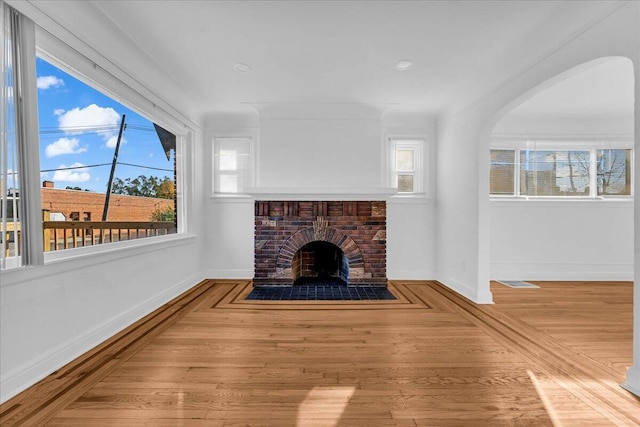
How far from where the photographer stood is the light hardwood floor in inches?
61.6

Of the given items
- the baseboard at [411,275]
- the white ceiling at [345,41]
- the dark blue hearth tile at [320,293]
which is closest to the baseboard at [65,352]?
the dark blue hearth tile at [320,293]

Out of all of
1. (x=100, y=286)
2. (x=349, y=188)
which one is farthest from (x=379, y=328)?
(x=100, y=286)

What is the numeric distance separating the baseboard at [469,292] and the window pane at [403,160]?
1784 mm

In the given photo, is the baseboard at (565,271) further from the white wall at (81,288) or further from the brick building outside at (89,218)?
the brick building outside at (89,218)

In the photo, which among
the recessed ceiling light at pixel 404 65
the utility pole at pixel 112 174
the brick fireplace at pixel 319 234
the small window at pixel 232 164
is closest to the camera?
the utility pole at pixel 112 174

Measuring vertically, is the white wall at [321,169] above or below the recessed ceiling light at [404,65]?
below

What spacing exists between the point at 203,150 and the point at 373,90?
2.69m

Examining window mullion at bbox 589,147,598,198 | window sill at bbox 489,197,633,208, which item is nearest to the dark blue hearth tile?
window sill at bbox 489,197,633,208

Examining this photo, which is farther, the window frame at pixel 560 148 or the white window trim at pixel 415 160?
the white window trim at pixel 415 160

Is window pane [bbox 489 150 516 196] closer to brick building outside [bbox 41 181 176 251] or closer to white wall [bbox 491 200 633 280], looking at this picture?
white wall [bbox 491 200 633 280]

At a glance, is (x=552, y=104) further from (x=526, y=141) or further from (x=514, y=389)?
(x=514, y=389)

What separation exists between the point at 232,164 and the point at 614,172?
5.87 meters

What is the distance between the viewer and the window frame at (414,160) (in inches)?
183

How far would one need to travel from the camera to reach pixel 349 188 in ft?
13.8
